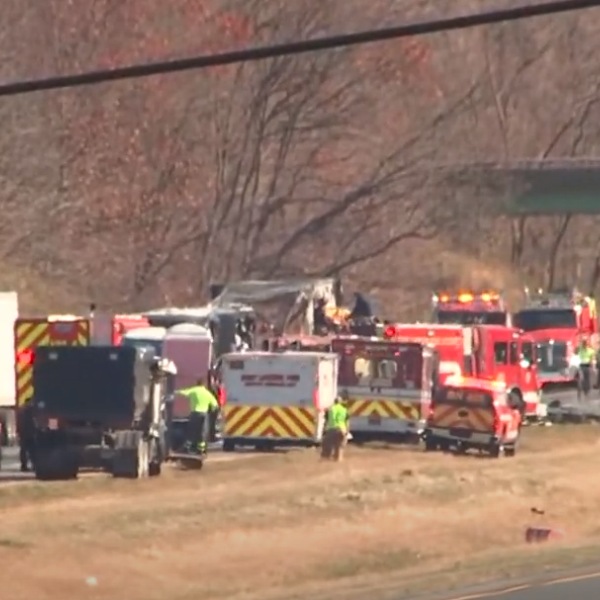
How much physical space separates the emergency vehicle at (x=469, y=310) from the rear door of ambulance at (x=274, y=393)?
1855cm

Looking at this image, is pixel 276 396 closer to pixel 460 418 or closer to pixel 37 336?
pixel 460 418

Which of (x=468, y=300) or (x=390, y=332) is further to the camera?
(x=468, y=300)

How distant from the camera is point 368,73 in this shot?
6278 cm

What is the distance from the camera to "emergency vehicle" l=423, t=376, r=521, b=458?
Answer: 4197 centimetres

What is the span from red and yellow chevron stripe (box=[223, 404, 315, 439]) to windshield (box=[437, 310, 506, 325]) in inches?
695

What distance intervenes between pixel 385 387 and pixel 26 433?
34.2ft

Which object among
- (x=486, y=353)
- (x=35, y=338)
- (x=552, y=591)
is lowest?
(x=552, y=591)

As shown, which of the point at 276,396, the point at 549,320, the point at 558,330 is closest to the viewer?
the point at 276,396

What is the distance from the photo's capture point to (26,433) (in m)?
34.6

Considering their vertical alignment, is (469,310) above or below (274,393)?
above

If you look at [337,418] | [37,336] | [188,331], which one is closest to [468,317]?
[188,331]

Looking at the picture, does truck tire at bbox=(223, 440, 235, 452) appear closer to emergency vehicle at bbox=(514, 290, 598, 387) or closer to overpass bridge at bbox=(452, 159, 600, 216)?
emergency vehicle at bbox=(514, 290, 598, 387)

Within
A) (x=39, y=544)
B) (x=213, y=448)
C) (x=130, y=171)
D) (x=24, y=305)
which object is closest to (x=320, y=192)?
(x=130, y=171)

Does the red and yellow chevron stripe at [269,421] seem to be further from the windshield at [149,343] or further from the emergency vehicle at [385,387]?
the emergency vehicle at [385,387]
